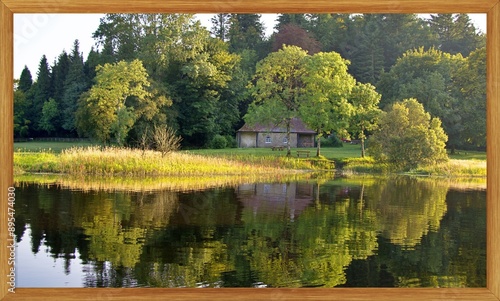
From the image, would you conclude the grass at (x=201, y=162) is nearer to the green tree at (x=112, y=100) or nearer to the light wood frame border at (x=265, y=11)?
the green tree at (x=112, y=100)

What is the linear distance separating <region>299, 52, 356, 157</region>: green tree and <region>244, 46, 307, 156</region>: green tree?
0.10m

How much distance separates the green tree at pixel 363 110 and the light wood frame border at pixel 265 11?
156 cm

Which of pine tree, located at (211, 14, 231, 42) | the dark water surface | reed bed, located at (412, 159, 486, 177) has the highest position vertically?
pine tree, located at (211, 14, 231, 42)

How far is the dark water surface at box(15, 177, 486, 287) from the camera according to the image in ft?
20.0

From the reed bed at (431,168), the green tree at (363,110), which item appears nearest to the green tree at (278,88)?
the green tree at (363,110)

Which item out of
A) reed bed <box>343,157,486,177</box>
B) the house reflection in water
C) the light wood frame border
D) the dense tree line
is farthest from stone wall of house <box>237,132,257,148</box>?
the light wood frame border

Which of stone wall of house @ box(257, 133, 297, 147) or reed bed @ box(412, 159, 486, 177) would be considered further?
stone wall of house @ box(257, 133, 297, 147)

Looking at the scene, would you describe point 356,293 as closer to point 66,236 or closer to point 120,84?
point 66,236

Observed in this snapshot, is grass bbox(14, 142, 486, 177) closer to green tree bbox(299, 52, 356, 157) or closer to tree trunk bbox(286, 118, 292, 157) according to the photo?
tree trunk bbox(286, 118, 292, 157)

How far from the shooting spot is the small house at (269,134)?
7.31 metres

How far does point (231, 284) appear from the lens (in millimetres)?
5969

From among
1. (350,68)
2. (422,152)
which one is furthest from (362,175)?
(350,68)

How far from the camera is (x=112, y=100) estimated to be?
7.18 m

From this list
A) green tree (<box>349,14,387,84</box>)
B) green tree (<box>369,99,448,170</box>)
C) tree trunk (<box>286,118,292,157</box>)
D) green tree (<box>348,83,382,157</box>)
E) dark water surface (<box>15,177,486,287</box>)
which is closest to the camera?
dark water surface (<box>15,177,486,287</box>)
